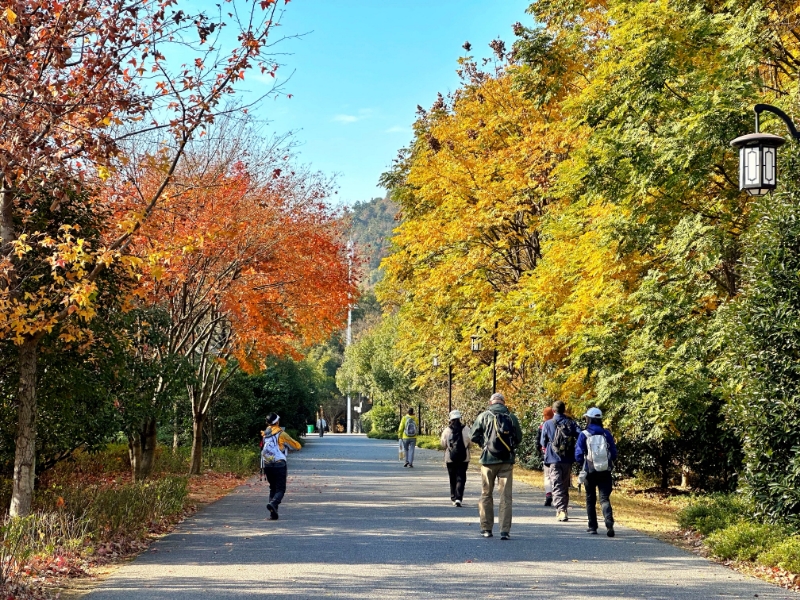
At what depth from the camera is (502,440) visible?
12.3m

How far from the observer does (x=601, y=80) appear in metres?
18.1

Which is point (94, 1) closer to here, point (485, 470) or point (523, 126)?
point (485, 470)

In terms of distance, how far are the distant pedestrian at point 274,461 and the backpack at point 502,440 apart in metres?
3.52

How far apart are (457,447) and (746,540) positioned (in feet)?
22.1

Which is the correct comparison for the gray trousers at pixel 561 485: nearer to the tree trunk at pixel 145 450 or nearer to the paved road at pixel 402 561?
the paved road at pixel 402 561

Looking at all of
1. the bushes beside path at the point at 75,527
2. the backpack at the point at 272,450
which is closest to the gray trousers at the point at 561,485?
the backpack at the point at 272,450

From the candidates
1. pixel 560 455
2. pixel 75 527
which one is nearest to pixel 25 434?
pixel 75 527

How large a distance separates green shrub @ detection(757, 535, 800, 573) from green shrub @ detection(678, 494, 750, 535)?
1.66 metres

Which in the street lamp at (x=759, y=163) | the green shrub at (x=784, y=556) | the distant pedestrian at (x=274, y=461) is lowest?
the green shrub at (x=784, y=556)

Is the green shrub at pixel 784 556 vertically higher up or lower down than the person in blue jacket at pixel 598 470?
lower down

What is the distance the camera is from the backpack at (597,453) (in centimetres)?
1253

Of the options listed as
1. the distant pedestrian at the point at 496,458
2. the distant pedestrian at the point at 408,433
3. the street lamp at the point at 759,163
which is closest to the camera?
the street lamp at the point at 759,163

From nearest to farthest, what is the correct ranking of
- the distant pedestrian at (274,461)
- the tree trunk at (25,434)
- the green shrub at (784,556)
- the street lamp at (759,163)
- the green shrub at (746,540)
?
1. the green shrub at (784,556)
2. the green shrub at (746,540)
3. the street lamp at (759,163)
4. the tree trunk at (25,434)
5. the distant pedestrian at (274,461)

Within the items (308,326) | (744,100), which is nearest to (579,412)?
(308,326)
